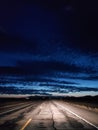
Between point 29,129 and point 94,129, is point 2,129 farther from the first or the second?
point 94,129

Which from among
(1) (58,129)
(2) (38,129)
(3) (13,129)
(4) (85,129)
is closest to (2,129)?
(3) (13,129)

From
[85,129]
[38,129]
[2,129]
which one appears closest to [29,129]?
[38,129]

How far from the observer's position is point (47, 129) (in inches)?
701

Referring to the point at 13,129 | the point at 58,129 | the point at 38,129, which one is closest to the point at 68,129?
the point at 58,129

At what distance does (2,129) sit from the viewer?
17.9 meters

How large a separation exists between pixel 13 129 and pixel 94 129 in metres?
4.86

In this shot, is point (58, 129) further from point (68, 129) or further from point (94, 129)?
point (94, 129)

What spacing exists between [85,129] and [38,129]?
288cm

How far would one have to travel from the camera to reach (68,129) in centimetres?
1809

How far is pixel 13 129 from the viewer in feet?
58.0

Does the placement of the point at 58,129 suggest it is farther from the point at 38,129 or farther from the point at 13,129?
the point at 13,129

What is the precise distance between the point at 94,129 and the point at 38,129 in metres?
3.37

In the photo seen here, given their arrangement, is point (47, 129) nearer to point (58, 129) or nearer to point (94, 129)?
point (58, 129)

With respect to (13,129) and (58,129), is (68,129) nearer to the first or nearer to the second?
(58,129)
